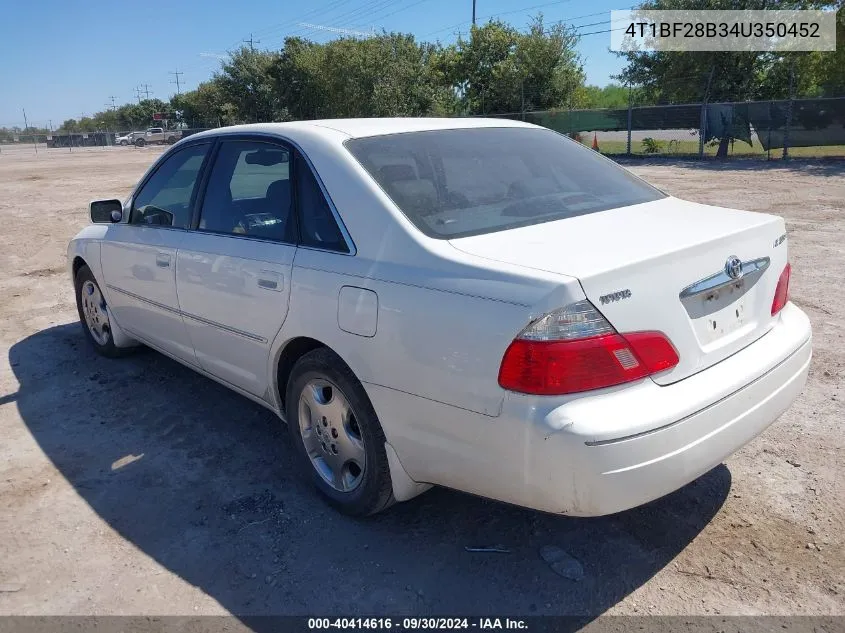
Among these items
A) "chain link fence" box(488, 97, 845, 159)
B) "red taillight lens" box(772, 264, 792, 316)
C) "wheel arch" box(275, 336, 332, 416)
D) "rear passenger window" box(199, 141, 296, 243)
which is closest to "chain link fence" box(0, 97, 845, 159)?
"chain link fence" box(488, 97, 845, 159)

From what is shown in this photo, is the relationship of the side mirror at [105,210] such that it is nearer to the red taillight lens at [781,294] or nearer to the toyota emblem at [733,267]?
the toyota emblem at [733,267]

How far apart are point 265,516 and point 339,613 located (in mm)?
776

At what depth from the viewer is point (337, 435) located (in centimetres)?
308

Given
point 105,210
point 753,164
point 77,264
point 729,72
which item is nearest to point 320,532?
point 105,210

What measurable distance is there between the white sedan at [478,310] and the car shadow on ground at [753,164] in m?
16.4

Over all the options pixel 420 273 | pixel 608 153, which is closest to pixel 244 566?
pixel 420 273

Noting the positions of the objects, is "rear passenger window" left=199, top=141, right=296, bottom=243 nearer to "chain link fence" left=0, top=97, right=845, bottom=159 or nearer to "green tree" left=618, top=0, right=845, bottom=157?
"chain link fence" left=0, top=97, right=845, bottom=159

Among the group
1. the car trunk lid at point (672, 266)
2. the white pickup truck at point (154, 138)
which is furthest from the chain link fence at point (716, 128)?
the white pickup truck at point (154, 138)

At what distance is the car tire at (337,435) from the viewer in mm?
2834

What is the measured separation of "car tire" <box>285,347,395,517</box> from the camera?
9.30 feet

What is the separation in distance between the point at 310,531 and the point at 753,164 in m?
21.6

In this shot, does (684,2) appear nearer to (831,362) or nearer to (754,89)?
(754,89)

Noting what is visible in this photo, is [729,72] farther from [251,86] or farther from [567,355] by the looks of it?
[251,86]

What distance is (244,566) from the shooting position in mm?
2826
